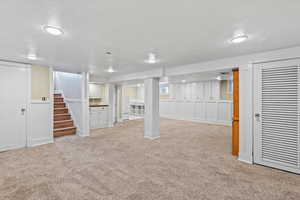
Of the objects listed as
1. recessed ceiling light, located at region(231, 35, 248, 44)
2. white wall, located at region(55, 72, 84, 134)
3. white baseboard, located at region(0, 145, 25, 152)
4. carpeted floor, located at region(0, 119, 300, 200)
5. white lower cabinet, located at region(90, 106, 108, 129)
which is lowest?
carpeted floor, located at region(0, 119, 300, 200)

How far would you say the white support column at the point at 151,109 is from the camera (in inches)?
182

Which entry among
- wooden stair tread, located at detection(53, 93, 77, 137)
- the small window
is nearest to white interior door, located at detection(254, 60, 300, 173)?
wooden stair tread, located at detection(53, 93, 77, 137)

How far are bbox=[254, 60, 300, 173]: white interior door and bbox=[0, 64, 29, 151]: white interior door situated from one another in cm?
540

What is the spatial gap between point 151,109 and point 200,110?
409 cm

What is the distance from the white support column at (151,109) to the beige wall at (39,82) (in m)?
2.89

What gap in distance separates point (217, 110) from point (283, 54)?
4.84m

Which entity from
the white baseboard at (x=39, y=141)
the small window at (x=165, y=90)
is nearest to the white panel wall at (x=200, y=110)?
the small window at (x=165, y=90)

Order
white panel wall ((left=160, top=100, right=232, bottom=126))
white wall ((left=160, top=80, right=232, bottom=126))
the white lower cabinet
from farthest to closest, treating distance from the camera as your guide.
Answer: white wall ((left=160, top=80, right=232, bottom=126)) → white panel wall ((left=160, top=100, right=232, bottom=126)) → the white lower cabinet

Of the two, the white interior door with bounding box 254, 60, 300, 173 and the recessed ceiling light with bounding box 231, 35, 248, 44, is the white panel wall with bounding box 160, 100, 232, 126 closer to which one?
the white interior door with bounding box 254, 60, 300, 173

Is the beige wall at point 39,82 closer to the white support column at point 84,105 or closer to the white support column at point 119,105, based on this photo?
the white support column at point 84,105

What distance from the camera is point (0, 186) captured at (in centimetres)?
210

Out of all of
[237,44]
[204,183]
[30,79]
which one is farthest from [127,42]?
[30,79]

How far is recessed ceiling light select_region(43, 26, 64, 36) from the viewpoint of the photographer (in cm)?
186

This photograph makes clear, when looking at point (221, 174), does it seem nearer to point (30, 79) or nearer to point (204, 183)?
point (204, 183)
